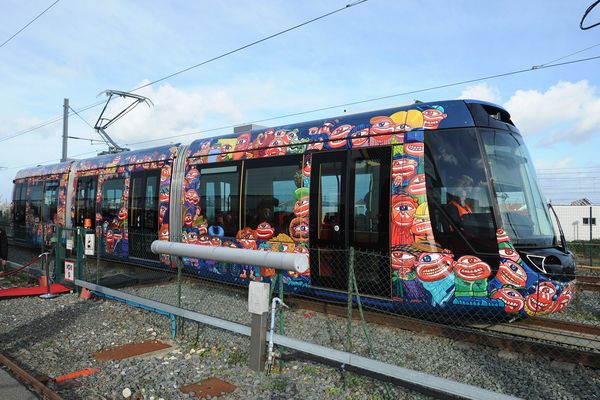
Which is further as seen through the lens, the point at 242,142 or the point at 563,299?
the point at 242,142

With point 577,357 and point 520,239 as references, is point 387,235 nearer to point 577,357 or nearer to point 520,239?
point 520,239

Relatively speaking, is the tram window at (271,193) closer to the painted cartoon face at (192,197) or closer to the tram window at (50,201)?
the painted cartoon face at (192,197)

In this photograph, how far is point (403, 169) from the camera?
6.26 metres

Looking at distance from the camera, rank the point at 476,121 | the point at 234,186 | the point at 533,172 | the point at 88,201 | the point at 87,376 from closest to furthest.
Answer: the point at 87,376, the point at 476,121, the point at 533,172, the point at 234,186, the point at 88,201

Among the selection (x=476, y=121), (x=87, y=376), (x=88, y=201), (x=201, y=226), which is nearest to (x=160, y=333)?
(x=87, y=376)

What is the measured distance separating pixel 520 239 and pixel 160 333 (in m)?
5.03

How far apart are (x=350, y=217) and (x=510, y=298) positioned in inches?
A: 94.3

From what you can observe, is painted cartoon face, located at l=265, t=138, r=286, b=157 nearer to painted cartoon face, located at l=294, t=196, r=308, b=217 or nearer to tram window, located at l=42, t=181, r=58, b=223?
painted cartoon face, located at l=294, t=196, r=308, b=217

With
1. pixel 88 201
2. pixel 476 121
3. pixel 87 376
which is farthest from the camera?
pixel 88 201

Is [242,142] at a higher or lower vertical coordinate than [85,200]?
higher

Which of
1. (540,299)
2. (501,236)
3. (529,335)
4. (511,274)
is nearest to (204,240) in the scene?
(501,236)

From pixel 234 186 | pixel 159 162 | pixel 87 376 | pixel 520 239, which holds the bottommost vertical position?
pixel 87 376

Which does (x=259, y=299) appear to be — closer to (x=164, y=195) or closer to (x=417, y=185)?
(x=417, y=185)

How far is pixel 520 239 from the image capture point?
5.71m
